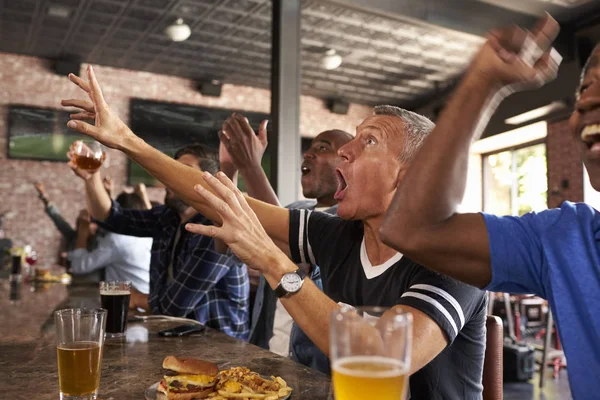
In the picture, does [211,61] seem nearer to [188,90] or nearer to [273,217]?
[188,90]

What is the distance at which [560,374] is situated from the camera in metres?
4.71

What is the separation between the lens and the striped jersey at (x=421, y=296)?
1.11 meters

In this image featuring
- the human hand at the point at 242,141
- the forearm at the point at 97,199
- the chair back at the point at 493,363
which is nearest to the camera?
the chair back at the point at 493,363

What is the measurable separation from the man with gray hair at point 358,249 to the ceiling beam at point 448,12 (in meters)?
2.69

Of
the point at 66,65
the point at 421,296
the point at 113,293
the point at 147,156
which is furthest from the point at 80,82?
the point at 66,65

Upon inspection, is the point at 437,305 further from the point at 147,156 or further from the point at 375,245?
the point at 147,156

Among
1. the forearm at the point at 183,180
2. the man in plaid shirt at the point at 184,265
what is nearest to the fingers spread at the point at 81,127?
the forearm at the point at 183,180

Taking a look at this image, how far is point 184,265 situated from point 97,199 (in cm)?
81

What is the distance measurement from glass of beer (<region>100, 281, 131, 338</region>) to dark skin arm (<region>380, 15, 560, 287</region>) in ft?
2.92

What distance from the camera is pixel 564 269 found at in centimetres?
89

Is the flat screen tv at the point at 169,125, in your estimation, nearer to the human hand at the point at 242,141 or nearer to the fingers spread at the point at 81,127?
the human hand at the point at 242,141

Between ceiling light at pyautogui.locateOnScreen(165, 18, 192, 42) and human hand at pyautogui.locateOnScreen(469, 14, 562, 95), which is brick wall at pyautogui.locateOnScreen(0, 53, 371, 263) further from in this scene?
human hand at pyautogui.locateOnScreen(469, 14, 562, 95)

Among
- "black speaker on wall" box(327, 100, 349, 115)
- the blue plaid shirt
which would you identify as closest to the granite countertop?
the blue plaid shirt

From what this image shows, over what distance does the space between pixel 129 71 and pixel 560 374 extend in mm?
5608
